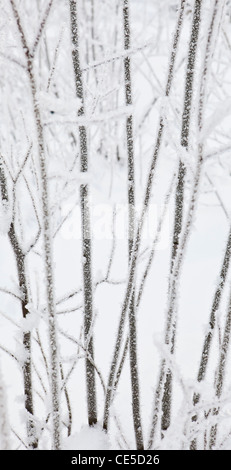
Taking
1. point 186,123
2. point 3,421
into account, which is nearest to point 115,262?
point 186,123

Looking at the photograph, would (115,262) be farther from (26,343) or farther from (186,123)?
(186,123)

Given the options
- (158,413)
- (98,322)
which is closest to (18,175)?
(158,413)

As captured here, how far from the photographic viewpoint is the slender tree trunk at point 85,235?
0.87 m

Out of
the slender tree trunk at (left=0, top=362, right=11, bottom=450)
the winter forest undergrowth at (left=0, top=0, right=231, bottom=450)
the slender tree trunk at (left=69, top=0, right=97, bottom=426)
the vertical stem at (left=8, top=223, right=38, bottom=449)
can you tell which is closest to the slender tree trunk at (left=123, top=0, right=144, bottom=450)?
the winter forest undergrowth at (left=0, top=0, right=231, bottom=450)

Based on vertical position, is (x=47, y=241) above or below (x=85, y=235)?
below

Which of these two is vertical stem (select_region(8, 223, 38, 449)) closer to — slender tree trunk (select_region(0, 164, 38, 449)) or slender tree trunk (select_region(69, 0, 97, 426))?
slender tree trunk (select_region(0, 164, 38, 449))

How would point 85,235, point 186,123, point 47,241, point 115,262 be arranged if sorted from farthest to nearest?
1. point 115,262
2. point 85,235
3. point 186,123
4. point 47,241

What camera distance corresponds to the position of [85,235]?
1.09m

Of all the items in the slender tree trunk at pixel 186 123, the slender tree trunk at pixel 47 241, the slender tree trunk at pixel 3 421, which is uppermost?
the slender tree trunk at pixel 186 123

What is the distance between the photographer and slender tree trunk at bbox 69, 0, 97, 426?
87 cm

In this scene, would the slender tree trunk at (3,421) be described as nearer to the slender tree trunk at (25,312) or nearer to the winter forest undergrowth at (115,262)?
the winter forest undergrowth at (115,262)

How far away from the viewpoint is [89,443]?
1.24m

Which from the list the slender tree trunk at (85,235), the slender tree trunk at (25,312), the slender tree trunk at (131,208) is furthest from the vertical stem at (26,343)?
the slender tree trunk at (131,208)
